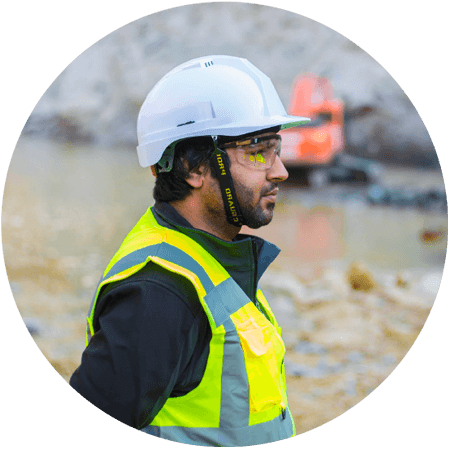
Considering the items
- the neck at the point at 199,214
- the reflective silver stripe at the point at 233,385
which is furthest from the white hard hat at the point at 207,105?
the reflective silver stripe at the point at 233,385

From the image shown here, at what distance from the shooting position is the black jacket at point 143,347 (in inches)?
72.9

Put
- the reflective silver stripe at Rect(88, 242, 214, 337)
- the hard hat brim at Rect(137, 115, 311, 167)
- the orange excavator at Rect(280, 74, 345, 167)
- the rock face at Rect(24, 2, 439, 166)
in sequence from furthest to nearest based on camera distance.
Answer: the orange excavator at Rect(280, 74, 345, 167) → the rock face at Rect(24, 2, 439, 166) → the hard hat brim at Rect(137, 115, 311, 167) → the reflective silver stripe at Rect(88, 242, 214, 337)

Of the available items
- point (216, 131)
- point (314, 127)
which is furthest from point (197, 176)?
point (314, 127)

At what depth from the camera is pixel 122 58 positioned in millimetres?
3516

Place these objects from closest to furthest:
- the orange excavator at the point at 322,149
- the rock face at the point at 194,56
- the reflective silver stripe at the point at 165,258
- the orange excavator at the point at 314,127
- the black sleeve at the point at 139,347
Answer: the black sleeve at the point at 139,347
the reflective silver stripe at the point at 165,258
the rock face at the point at 194,56
the orange excavator at the point at 314,127
the orange excavator at the point at 322,149

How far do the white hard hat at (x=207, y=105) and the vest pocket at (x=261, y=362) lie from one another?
2.91ft

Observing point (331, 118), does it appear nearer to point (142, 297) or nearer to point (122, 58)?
point (122, 58)

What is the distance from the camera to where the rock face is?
3.37 m

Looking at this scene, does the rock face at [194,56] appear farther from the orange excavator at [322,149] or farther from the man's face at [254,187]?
the man's face at [254,187]

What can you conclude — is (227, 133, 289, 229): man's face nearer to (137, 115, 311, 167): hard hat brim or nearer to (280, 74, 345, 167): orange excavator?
(137, 115, 311, 167): hard hat brim

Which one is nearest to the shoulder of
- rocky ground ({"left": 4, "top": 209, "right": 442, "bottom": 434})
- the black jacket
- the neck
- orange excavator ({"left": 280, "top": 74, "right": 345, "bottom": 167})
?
the black jacket

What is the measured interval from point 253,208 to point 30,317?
196cm

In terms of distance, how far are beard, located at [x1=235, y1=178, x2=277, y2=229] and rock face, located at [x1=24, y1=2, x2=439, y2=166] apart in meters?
1.62

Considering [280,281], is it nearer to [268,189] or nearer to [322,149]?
[322,149]
